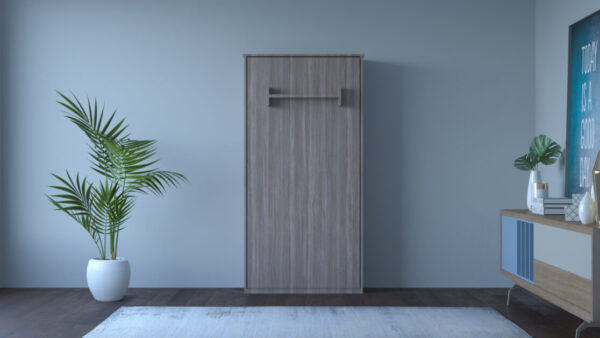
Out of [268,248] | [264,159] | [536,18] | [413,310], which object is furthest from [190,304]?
[536,18]

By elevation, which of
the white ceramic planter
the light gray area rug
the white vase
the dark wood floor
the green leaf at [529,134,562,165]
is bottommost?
the dark wood floor

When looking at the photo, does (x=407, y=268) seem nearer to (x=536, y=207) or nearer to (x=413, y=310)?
(x=413, y=310)

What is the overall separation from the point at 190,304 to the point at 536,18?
351cm

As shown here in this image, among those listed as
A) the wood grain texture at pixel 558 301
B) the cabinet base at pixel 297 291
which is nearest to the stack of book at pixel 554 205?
the wood grain texture at pixel 558 301

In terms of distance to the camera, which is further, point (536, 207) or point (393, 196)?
point (393, 196)

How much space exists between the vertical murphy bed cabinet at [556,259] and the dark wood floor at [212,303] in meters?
0.23

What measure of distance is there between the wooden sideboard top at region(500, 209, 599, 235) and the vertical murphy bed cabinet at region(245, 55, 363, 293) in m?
1.12

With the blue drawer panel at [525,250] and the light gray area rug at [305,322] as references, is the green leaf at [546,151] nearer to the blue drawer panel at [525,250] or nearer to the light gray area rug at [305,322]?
the blue drawer panel at [525,250]

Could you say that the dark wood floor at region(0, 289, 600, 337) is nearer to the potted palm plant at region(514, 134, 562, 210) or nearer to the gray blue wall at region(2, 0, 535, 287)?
the gray blue wall at region(2, 0, 535, 287)

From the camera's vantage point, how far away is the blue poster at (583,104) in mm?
3572

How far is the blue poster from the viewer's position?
3572 millimetres

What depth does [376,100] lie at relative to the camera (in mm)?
4461

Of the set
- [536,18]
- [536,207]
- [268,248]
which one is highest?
[536,18]

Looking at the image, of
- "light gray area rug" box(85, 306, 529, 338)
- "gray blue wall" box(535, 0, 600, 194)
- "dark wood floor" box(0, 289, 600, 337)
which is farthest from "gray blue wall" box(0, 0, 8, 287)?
"gray blue wall" box(535, 0, 600, 194)
